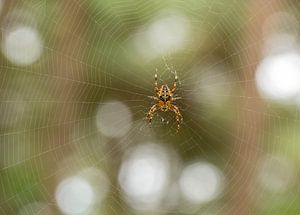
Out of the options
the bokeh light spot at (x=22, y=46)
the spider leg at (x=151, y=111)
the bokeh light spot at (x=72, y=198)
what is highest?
the bokeh light spot at (x=22, y=46)

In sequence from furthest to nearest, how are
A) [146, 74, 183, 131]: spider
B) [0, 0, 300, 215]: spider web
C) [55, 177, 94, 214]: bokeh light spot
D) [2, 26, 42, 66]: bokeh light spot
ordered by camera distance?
1. [55, 177, 94, 214]: bokeh light spot
2. [2, 26, 42, 66]: bokeh light spot
3. [0, 0, 300, 215]: spider web
4. [146, 74, 183, 131]: spider

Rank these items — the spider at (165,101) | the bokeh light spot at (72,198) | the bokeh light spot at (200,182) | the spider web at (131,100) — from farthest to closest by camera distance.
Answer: the bokeh light spot at (200,182)
the bokeh light spot at (72,198)
the spider web at (131,100)
the spider at (165,101)

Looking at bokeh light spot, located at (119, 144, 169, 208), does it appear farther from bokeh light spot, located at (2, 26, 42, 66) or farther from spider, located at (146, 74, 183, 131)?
bokeh light spot, located at (2, 26, 42, 66)

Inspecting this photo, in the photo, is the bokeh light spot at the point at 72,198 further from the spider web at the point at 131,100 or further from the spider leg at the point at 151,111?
the spider leg at the point at 151,111

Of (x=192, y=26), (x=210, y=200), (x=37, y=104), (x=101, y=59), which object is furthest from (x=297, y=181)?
(x=37, y=104)

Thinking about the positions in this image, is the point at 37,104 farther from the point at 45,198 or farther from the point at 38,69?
the point at 45,198

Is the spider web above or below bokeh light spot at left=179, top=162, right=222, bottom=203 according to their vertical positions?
above

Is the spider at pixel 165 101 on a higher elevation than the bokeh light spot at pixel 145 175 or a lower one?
higher

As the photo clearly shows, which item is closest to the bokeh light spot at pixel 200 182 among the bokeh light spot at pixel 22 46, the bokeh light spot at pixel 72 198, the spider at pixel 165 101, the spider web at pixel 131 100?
the spider web at pixel 131 100

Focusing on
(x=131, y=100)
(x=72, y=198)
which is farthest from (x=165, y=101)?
(x=72, y=198)

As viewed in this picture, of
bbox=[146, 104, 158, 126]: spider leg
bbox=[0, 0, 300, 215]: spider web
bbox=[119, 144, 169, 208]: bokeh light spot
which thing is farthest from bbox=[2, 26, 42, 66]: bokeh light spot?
bbox=[119, 144, 169, 208]: bokeh light spot
